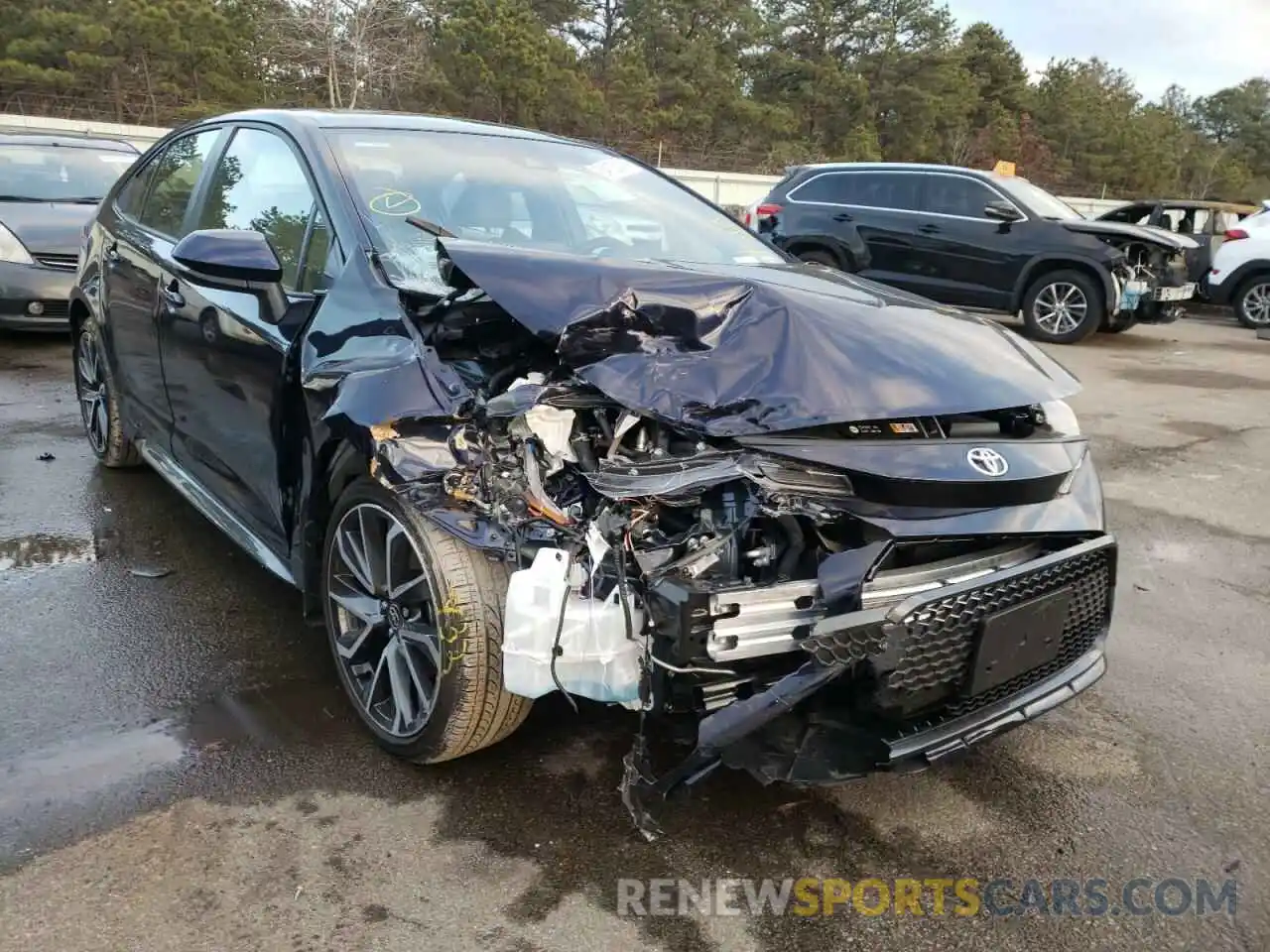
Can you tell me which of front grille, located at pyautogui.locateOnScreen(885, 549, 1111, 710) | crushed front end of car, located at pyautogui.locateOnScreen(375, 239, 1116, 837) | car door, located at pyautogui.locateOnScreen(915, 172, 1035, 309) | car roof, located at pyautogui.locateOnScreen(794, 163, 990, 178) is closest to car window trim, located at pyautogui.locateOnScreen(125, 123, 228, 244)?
crushed front end of car, located at pyautogui.locateOnScreen(375, 239, 1116, 837)

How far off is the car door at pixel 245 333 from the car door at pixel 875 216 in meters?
8.49

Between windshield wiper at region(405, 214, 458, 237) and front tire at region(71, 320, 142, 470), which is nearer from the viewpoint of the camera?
windshield wiper at region(405, 214, 458, 237)

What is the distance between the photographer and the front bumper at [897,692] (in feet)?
6.52

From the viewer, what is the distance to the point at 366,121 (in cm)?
339

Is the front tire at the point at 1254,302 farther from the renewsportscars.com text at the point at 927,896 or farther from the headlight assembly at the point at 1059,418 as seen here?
the renewsportscars.com text at the point at 927,896

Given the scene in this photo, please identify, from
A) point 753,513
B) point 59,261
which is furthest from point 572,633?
point 59,261

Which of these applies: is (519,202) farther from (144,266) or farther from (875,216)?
(875,216)

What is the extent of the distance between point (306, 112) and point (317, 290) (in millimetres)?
1007

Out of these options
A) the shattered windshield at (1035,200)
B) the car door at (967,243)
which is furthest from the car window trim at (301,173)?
the shattered windshield at (1035,200)

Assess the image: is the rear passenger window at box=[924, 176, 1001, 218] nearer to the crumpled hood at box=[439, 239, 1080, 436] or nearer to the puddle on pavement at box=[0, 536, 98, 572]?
the crumpled hood at box=[439, 239, 1080, 436]

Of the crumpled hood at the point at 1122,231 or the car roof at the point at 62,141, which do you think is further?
the crumpled hood at the point at 1122,231

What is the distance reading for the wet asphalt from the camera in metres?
2.10

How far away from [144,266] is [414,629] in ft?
7.63

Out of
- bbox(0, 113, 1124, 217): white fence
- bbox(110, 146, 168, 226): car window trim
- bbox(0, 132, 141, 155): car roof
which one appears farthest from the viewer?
bbox(0, 113, 1124, 217): white fence
